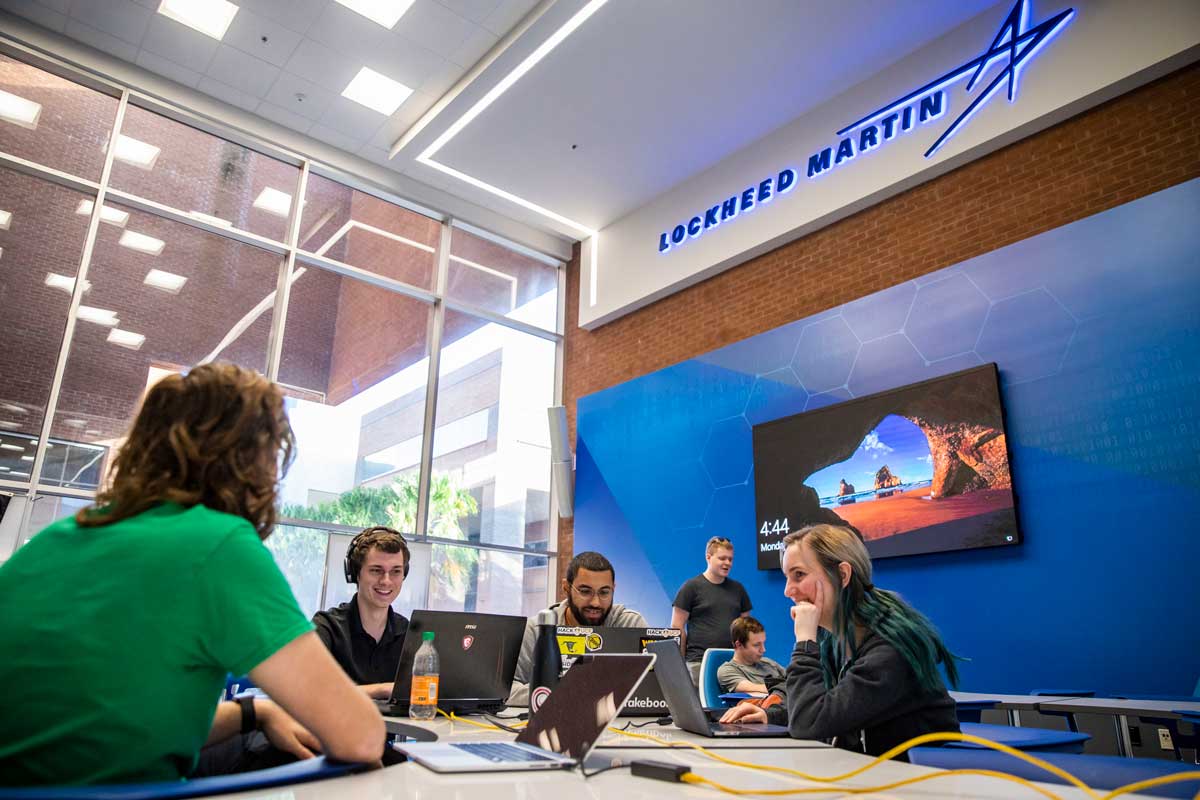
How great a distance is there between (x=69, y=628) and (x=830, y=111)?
557 centimetres

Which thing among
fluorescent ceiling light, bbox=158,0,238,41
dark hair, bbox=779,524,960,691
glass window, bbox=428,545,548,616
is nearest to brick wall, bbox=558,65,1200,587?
glass window, bbox=428,545,548,616

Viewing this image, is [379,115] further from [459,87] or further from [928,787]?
[928,787]

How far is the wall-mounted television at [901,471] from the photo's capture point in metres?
4.10

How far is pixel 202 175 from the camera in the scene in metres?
5.89

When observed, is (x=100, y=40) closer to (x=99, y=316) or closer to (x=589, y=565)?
(x=99, y=316)

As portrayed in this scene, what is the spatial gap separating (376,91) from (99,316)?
8.29 feet

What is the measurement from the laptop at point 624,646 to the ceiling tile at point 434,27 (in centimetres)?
430

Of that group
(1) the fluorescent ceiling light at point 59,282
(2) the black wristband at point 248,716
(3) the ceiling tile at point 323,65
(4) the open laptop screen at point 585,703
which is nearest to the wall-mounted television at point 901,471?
(4) the open laptop screen at point 585,703

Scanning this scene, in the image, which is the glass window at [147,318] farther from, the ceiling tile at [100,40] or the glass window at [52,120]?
the ceiling tile at [100,40]

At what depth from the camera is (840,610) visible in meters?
1.87

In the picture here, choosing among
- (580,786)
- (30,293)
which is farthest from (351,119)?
(580,786)

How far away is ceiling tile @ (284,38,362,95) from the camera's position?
209 inches

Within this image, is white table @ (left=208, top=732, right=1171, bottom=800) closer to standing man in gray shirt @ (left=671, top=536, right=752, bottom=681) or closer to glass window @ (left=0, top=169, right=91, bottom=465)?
standing man in gray shirt @ (left=671, top=536, right=752, bottom=681)

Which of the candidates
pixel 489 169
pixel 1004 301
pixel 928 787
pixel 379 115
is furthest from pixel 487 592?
pixel 928 787
